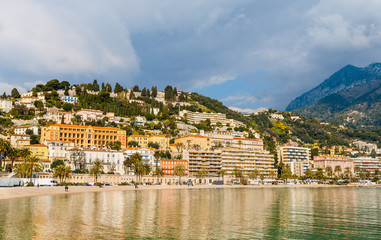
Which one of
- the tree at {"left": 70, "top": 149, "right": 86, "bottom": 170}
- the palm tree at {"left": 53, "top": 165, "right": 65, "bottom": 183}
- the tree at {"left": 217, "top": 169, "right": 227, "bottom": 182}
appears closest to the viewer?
the palm tree at {"left": 53, "top": 165, "right": 65, "bottom": 183}

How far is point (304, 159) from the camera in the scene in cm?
18275

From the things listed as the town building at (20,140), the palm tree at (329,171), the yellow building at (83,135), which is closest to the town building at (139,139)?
the yellow building at (83,135)

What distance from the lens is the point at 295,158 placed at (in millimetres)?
177875

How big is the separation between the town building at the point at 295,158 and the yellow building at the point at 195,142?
43004mm

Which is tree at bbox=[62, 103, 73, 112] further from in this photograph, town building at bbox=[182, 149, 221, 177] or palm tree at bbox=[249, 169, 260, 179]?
palm tree at bbox=[249, 169, 260, 179]

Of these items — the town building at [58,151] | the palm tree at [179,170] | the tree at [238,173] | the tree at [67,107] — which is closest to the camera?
the town building at [58,151]

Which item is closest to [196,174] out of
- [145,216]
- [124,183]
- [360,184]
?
[124,183]

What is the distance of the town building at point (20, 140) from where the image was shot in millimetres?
122963

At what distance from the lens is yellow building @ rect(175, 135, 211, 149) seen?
152 m

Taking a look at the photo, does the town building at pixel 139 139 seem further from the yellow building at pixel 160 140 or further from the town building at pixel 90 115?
the town building at pixel 90 115

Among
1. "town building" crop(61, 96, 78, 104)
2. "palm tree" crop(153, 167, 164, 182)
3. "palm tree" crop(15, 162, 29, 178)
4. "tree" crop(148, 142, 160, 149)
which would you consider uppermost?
"town building" crop(61, 96, 78, 104)

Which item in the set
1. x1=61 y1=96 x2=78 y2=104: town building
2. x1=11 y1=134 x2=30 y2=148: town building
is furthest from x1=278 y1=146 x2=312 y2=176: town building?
x1=11 y1=134 x2=30 y2=148: town building

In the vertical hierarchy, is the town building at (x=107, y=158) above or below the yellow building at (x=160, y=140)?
below

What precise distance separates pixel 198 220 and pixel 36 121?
133 m
